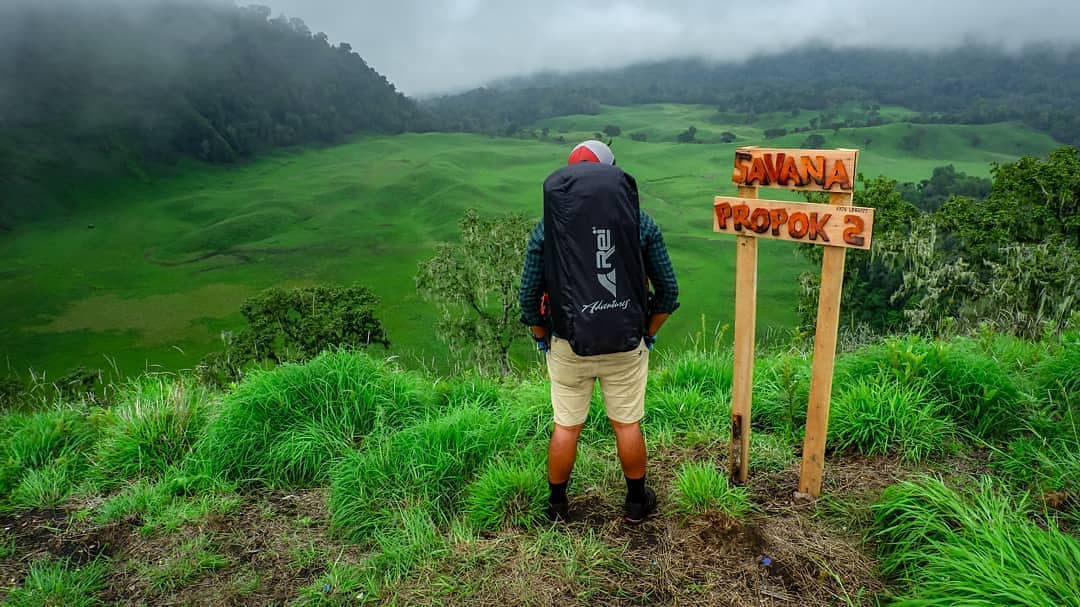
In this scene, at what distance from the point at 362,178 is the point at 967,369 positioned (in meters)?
125

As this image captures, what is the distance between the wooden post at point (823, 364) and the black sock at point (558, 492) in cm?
160

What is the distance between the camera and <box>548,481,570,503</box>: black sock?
13.7 ft

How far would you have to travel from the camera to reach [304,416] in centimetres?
540

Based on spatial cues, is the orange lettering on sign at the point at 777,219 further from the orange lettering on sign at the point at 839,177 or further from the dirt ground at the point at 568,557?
the dirt ground at the point at 568,557

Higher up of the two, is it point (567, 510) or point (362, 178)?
point (567, 510)

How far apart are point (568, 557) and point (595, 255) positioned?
1.79 metres

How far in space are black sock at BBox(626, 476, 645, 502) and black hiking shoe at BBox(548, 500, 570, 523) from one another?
430 millimetres

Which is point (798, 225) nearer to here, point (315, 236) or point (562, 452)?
point (562, 452)

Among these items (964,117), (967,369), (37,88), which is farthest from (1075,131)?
(37,88)

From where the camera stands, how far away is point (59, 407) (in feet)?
21.1

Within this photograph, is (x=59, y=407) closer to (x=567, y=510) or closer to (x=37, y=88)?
(x=567, y=510)

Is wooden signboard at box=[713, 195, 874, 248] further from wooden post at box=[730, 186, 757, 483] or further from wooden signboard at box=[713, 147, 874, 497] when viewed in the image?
wooden post at box=[730, 186, 757, 483]

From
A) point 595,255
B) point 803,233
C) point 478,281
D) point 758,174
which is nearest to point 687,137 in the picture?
point 478,281

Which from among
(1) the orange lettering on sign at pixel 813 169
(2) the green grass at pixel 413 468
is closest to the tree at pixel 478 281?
(2) the green grass at pixel 413 468
